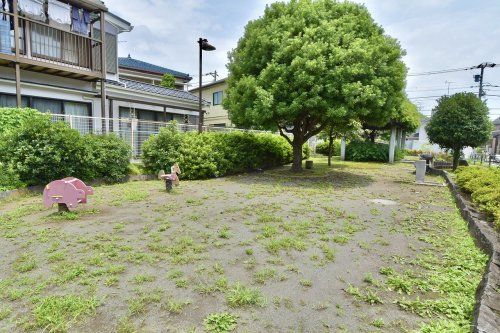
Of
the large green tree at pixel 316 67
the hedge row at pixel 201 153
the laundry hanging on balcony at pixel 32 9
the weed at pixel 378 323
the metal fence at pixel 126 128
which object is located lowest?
the weed at pixel 378 323

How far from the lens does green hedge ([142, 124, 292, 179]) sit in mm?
9859

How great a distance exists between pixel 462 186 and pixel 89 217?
9805 millimetres

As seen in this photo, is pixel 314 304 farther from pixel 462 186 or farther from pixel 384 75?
pixel 384 75

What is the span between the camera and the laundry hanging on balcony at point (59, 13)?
10355mm

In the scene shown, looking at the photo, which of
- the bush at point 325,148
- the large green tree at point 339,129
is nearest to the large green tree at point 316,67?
the large green tree at point 339,129

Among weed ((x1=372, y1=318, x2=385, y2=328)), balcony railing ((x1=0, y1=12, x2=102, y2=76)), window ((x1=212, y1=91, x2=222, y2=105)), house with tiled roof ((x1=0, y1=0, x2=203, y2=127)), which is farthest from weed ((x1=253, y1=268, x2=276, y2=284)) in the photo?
window ((x1=212, y1=91, x2=222, y2=105))

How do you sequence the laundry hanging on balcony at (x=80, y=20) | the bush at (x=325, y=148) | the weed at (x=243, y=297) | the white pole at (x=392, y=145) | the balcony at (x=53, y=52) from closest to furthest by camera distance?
the weed at (x=243, y=297) < the balcony at (x=53, y=52) < the laundry hanging on balcony at (x=80, y=20) < the white pole at (x=392, y=145) < the bush at (x=325, y=148)

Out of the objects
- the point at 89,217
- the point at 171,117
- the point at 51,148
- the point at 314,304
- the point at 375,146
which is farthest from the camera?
the point at 375,146

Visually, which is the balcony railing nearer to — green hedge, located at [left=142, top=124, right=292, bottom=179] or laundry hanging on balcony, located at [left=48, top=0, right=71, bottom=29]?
laundry hanging on balcony, located at [left=48, top=0, right=71, bottom=29]

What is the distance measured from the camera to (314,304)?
2773 mm

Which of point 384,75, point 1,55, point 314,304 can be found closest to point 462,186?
point 384,75

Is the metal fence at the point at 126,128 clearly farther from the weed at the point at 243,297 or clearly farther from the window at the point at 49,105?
the weed at the point at 243,297

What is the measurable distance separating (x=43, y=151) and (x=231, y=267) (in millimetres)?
6295

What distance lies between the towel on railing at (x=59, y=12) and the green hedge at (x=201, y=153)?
18.9 feet
